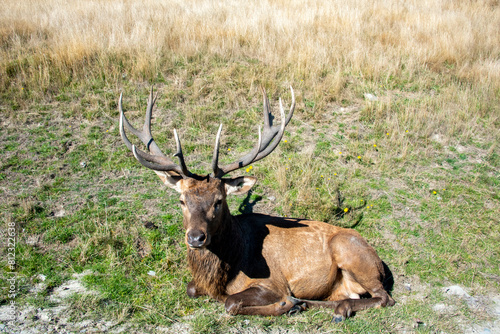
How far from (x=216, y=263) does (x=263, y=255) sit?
0.65 metres

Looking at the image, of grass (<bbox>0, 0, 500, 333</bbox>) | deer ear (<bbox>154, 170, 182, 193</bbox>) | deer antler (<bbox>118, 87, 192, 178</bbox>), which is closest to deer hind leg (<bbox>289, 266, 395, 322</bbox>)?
grass (<bbox>0, 0, 500, 333</bbox>)

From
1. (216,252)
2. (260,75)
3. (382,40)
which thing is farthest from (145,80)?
(382,40)

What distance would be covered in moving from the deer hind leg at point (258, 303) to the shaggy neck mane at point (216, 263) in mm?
229

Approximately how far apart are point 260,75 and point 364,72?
2538 mm

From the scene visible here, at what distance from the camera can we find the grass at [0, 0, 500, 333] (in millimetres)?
5496

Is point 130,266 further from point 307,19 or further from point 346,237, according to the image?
point 307,19

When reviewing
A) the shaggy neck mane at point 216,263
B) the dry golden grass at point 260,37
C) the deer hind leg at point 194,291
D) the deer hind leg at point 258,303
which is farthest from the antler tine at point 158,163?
the dry golden grass at point 260,37

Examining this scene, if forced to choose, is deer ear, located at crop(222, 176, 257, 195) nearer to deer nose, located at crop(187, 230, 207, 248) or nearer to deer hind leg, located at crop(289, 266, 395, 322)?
deer nose, located at crop(187, 230, 207, 248)

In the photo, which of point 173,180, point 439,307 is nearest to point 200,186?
point 173,180

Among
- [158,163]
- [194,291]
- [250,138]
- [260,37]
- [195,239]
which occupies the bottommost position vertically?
[194,291]

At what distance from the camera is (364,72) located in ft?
33.4

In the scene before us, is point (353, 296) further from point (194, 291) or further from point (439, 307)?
point (194, 291)

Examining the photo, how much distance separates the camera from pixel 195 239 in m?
4.29

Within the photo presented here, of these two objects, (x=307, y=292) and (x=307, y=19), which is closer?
(x=307, y=292)
